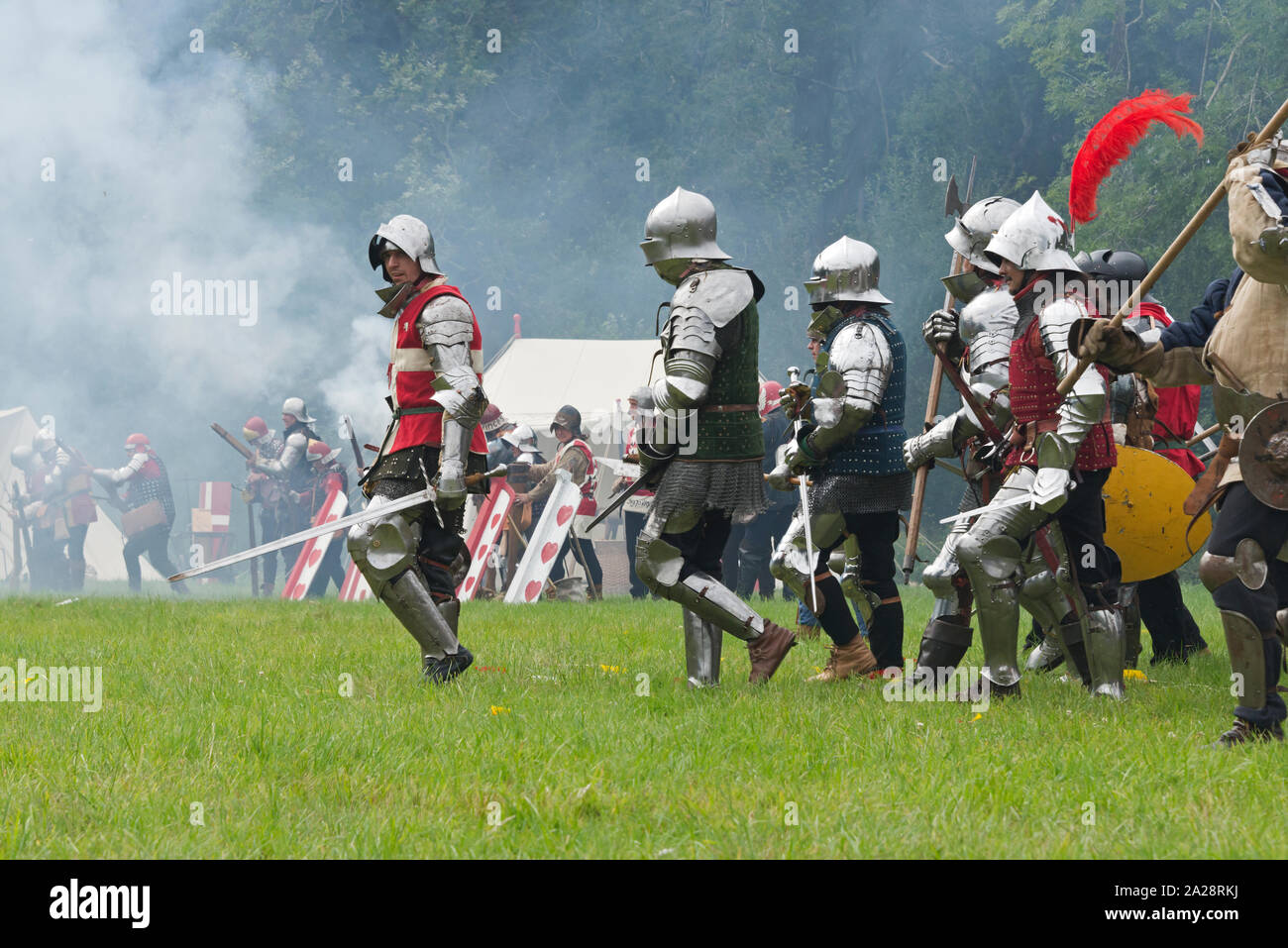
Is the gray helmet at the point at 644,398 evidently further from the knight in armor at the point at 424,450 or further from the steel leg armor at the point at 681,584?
the steel leg armor at the point at 681,584

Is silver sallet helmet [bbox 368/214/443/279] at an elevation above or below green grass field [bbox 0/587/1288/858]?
above

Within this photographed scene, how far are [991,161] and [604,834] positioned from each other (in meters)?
20.4

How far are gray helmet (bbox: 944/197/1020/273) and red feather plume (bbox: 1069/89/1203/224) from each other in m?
0.30

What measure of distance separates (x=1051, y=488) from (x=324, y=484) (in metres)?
10.7

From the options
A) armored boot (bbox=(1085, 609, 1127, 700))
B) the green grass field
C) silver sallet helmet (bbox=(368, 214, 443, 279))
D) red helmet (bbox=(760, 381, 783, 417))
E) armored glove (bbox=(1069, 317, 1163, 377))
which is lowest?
the green grass field

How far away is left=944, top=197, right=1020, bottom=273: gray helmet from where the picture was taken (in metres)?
6.39

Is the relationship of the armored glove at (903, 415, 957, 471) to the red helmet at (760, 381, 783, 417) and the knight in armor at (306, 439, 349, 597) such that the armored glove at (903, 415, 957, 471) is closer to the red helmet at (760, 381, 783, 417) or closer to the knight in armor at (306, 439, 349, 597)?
the red helmet at (760, 381, 783, 417)

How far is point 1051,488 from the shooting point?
5258 mm

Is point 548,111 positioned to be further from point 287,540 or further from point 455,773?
point 455,773

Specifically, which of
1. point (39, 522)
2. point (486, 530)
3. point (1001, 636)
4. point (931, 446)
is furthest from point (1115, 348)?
point (39, 522)

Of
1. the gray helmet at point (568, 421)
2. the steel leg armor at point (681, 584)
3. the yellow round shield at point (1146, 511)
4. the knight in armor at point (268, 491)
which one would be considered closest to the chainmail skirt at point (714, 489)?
the steel leg armor at point (681, 584)

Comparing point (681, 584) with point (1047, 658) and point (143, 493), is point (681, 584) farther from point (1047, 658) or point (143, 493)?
point (143, 493)

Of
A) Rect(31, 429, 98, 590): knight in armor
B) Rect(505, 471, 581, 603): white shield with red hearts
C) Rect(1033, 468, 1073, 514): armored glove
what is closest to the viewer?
Rect(1033, 468, 1073, 514): armored glove

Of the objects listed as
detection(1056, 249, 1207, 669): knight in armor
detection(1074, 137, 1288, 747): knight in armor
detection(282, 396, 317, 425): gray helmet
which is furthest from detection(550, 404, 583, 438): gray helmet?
detection(1074, 137, 1288, 747): knight in armor
